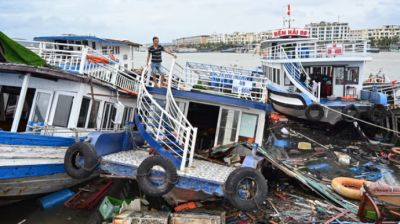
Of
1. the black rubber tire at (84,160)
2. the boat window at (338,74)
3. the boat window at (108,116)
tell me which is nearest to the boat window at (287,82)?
the boat window at (338,74)

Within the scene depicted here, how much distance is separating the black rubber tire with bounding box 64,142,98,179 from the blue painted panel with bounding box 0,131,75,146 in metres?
0.38

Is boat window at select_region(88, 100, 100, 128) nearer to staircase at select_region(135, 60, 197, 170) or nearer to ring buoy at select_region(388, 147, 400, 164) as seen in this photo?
staircase at select_region(135, 60, 197, 170)

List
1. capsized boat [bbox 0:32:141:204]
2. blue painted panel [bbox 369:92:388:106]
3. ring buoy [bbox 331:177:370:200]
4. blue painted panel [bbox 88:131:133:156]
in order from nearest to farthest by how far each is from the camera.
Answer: capsized boat [bbox 0:32:141:204] < blue painted panel [bbox 88:131:133:156] < ring buoy [bbox 331:177:370:200] < blue painted panel [bbox 369:92:388:106]

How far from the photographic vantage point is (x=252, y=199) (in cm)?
752

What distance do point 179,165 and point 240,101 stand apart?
253 centimetres

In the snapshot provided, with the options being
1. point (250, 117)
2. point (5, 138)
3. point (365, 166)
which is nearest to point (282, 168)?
point (250, 117)

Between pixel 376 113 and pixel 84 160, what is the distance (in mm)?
11477

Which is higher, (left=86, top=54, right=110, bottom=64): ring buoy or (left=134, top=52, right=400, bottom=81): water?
(left=134, top=52, right=400, bottom=81): water

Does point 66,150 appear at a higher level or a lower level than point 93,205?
higher

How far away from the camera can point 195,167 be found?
834 cm

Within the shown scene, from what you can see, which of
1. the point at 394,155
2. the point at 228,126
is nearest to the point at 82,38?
the point at 228,126

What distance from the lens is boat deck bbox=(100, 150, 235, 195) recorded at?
7.52 metres

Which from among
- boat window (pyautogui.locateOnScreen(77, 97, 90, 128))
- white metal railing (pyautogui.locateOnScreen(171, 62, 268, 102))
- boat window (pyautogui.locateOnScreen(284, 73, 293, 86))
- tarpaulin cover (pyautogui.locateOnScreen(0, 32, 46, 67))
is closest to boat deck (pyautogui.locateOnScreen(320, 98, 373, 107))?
boat window (pyautogui.locateOnScreen(284, 73, 293, 86))

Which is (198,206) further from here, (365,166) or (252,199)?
(365,166)
